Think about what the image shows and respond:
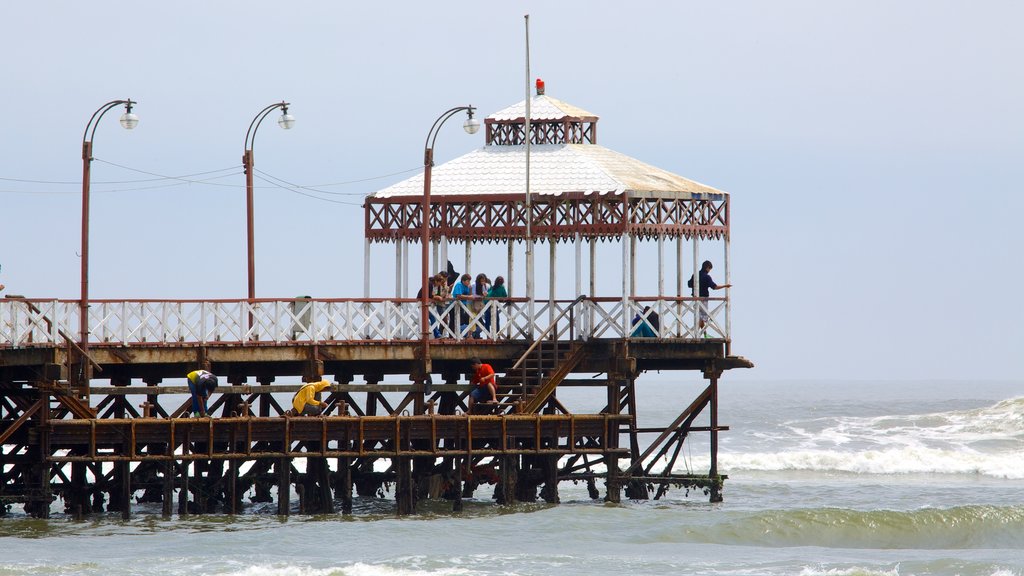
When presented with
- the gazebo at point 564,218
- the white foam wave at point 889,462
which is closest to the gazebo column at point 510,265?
the gazebo at point 564,218

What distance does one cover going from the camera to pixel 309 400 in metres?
36.4

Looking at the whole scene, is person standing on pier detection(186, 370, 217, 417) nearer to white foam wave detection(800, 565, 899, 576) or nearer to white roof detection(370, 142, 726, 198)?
white roof detection(370, 142, 726, 198)

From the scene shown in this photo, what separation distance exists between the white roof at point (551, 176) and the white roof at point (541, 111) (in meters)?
0.67

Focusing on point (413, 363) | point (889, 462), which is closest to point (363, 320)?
point (413, 363)

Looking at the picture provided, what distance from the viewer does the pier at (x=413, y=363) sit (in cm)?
3556

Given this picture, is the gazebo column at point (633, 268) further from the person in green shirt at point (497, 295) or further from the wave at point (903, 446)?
the wave at point (903, 446)

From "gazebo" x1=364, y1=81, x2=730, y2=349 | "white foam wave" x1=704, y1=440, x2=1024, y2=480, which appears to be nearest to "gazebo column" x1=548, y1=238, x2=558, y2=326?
"gazebo" x1=364, y1=81, x2=730, y2=349

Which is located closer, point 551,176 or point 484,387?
point 484,387

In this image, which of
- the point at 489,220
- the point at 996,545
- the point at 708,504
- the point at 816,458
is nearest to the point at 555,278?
the point at 489,220

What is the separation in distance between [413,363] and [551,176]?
4725 mm

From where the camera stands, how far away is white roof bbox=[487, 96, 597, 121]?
42.1 m

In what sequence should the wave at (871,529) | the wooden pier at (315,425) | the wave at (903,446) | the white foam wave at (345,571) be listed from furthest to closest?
1. the wave at (903,446)
2. the wave at (871,529)
3. the wooden pier at (315,425)
4. the white foam wave at (345,571)

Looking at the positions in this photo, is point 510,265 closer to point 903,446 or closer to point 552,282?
point 552,282

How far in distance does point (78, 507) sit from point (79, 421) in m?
3.04
